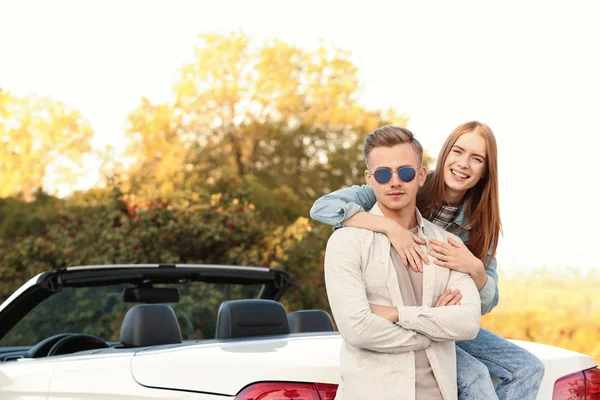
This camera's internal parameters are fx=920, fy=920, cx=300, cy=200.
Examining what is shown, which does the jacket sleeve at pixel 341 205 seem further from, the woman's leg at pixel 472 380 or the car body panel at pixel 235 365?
the woman's leg at pixel 472 380

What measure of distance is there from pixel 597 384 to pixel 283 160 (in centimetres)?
1989

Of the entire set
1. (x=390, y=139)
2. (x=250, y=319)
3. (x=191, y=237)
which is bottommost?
(x=191, y=237)

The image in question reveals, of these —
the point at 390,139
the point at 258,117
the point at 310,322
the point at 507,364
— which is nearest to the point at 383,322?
the point at 390,139

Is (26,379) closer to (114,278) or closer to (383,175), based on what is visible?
(114,278)

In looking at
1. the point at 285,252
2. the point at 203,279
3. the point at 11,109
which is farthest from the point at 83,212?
the point at 11,109

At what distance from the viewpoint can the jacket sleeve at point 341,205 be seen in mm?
3111

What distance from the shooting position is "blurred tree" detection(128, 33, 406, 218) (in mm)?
22812

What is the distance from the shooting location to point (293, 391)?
3092 mm

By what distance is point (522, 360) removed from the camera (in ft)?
10.9

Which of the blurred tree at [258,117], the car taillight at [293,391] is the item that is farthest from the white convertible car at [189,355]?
the blurred tree at [258,117]

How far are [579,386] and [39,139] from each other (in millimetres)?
23237

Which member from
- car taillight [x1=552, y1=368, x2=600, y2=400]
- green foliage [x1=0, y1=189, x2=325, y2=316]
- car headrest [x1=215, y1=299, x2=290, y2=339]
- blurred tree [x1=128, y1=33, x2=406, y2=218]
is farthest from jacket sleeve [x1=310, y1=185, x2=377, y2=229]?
blurred tree [x1=128, y1=33, x2=406, y2=218]

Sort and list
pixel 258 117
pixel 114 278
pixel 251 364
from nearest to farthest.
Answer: pixel 251 364 < pixel 114 278 < pixel 258 117

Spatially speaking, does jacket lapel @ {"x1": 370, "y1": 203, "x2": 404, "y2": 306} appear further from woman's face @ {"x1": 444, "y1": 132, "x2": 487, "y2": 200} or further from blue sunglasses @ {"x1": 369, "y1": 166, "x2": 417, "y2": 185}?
woman's face @ {"x1": 444, "y1": 132, "x2": 487, "y2": 200}
